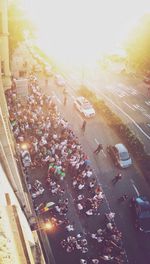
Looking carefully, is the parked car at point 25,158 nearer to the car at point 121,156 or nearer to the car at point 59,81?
the car at point 121,156

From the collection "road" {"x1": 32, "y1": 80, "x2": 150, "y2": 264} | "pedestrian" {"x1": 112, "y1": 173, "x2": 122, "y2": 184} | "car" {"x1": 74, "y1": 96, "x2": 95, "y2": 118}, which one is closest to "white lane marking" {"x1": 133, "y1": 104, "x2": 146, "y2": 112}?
"road" {"x1": 32, "y1": 80, "x2": 150, "y2": 264}

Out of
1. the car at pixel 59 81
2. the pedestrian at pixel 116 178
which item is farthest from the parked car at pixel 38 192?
the car at pixel 59 81

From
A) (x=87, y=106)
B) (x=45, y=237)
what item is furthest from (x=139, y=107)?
(x=45, y=237)

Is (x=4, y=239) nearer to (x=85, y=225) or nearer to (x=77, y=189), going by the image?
(x=85, y=225)

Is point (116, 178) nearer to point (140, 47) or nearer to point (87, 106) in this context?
point (87, 106)

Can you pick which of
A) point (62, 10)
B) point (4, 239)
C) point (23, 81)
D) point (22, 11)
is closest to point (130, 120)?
point (23, 81)

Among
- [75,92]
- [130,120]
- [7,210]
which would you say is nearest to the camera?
[7,210]

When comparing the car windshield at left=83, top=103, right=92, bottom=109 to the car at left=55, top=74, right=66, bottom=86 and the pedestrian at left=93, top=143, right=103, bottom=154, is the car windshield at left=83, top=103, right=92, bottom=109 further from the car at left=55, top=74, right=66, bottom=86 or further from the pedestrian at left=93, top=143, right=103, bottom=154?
the pedestrian at left=93, top=143, right=103, bottom=154
